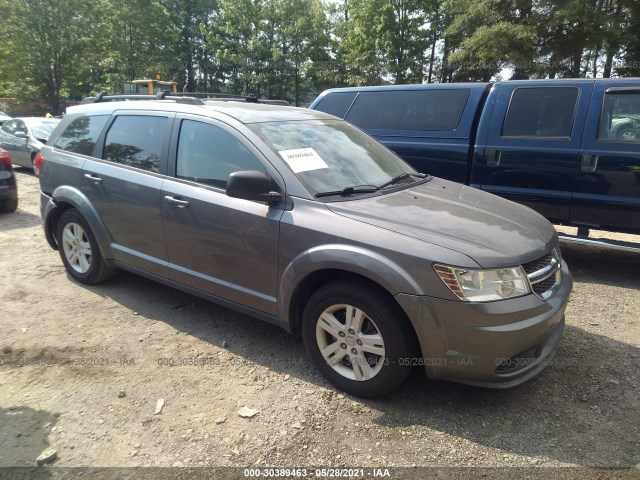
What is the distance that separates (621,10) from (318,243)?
2079 centimetres

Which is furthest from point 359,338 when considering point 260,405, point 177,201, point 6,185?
point 6,185

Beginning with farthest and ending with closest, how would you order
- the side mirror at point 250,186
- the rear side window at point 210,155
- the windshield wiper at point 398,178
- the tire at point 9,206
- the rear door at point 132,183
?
1. the tire at point 9,206
2. the rear door at point 132,183
3. the windshield wiper at point 398,178
4. the rear side window at point 210,155
5. the side mirror at point 250,186

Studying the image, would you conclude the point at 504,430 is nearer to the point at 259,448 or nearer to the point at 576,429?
the point at 576,429

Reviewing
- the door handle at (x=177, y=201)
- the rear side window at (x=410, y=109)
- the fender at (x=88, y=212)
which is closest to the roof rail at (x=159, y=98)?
the door handle at (x=177, y=201)

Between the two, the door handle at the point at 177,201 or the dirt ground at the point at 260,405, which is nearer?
the dirt ground at the point at 260,405

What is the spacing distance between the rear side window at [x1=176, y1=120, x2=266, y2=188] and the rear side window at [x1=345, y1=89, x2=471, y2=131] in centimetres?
315

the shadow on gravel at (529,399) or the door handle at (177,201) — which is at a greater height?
the door handle at (177,201)

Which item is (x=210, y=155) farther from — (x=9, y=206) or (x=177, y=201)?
(x=9, y=206)

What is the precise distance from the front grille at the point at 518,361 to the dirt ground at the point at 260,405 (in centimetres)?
33

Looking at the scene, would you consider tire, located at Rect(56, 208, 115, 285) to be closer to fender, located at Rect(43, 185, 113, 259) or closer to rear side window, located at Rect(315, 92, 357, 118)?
fender, located at Rect(43, 185, 113, 259)

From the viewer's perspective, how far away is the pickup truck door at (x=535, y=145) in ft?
16.2

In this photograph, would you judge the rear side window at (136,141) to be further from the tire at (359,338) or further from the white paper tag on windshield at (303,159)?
the tire at (359,338)

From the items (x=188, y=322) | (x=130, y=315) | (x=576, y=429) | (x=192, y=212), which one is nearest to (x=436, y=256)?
(x=576, y=429)

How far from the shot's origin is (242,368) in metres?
3.18
